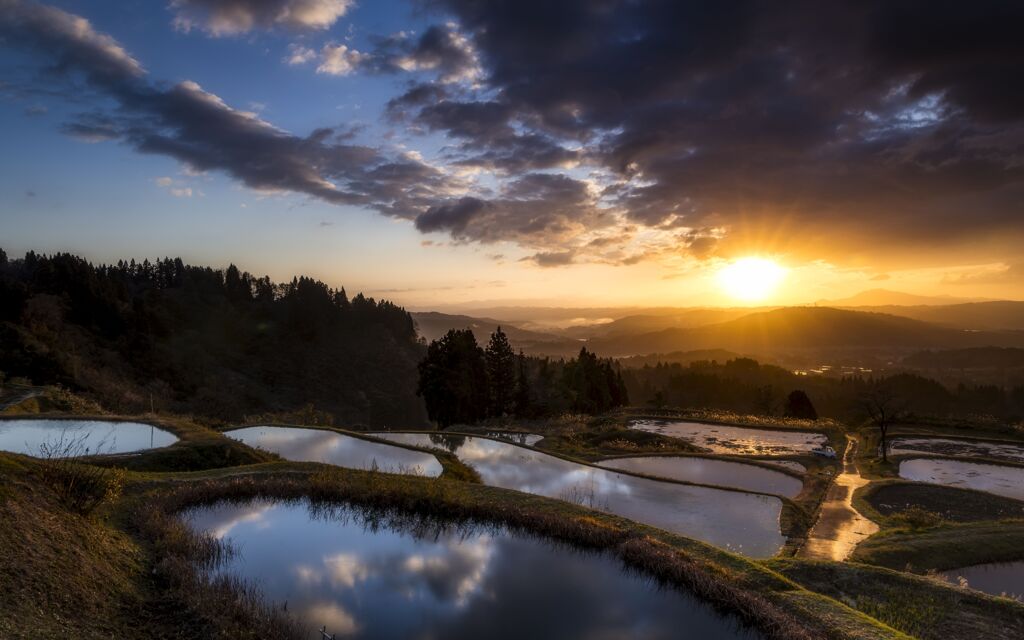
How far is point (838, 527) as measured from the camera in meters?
24.4

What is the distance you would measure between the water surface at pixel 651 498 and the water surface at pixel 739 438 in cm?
1610

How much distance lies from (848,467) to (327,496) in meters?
36.1

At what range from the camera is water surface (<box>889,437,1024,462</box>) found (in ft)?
139

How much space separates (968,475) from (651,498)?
86.2 ft

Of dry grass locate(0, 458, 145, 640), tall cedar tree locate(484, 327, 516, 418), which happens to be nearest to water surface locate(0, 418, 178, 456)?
dry grass locate(0, 458, 145, 640)

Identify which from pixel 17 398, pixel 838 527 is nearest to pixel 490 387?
pixel 17 398

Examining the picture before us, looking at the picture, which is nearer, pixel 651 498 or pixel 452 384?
pixel 651 498

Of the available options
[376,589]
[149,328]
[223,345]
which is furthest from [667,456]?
[223,345]

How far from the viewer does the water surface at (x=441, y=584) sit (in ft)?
40.9

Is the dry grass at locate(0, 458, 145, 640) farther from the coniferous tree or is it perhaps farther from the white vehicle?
the coniferous tree

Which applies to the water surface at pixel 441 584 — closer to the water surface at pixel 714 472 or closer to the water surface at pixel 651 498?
the water surface at pixel 651 498

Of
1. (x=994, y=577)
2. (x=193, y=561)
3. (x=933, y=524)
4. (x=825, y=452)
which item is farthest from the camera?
(x=825, y=452)

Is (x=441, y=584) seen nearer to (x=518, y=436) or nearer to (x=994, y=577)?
(x=994, y=577)

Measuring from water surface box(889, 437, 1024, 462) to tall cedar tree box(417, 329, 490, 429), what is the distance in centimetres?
4585
